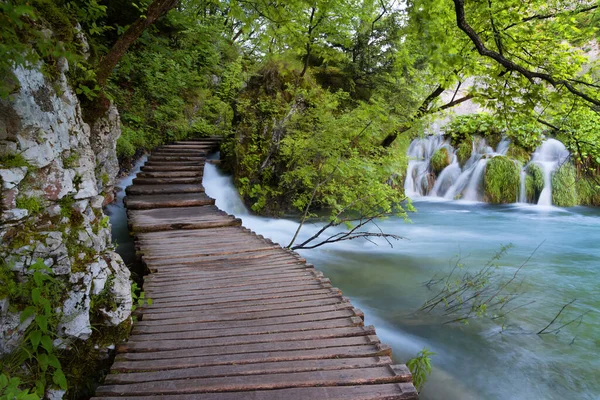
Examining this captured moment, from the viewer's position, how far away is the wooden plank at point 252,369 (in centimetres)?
224

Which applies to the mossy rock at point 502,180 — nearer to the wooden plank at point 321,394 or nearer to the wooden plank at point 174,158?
the wooden plank at point 174,158

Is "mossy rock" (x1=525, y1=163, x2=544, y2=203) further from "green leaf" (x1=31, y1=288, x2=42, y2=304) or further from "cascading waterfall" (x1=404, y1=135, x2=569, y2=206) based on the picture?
"green leaf" (x1=31, y1=288, x2=42, y2=304)

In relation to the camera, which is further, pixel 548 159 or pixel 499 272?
pixel 548 159

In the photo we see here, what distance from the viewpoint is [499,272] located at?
21.4 ft

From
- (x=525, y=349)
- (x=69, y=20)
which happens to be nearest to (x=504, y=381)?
(x=525, y=349)

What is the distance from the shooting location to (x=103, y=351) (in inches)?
96.9

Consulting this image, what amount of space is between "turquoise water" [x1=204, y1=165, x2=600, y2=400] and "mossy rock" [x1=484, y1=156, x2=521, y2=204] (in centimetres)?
147

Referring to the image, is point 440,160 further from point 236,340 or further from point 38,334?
point 38,334

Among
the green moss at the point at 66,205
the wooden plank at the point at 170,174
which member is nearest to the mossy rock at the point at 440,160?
the wooden plank at the point at 170,174

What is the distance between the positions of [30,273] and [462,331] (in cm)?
473

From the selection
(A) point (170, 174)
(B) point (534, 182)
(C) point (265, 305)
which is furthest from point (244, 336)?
(B) point (534, 182)

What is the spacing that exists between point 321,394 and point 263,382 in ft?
1.25

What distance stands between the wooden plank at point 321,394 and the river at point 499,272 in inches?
65.8

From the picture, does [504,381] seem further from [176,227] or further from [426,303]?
[176,227]
